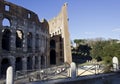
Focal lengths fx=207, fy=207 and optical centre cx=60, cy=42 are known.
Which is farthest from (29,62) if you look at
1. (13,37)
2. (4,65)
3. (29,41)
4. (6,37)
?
(6,37)

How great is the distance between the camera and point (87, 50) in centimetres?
6050

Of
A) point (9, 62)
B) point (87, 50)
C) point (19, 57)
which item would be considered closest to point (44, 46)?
point (19, 57)

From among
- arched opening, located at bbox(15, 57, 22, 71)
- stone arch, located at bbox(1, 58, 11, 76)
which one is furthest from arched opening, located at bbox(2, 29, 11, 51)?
arched opening, located at bbox(15, 57, 22, 71)

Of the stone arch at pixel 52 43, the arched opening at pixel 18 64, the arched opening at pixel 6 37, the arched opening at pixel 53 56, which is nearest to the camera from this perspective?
the arched opening at pixel 6 37

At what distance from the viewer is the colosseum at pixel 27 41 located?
92.5 ft

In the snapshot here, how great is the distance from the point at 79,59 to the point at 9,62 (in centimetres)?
3084

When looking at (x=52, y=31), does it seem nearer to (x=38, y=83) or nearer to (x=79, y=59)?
(x=79, y=59)

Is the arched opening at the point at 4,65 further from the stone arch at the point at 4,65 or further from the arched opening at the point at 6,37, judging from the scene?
the arched opening at the point at 6,37

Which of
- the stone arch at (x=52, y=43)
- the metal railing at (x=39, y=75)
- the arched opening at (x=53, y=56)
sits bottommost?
the metal railing at (x=39, y=75)

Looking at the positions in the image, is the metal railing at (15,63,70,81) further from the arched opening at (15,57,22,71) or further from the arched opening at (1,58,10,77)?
the arched opening at (15,57,22,71)

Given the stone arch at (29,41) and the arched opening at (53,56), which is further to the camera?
the arched opening at (53,56)

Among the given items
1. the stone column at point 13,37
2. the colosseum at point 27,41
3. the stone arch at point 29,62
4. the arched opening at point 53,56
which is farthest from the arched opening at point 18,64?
the arched opening at point 53,56

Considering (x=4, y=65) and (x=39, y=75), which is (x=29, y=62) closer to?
(x=4, y=65)

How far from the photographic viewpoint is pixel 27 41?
3250 centimetres
